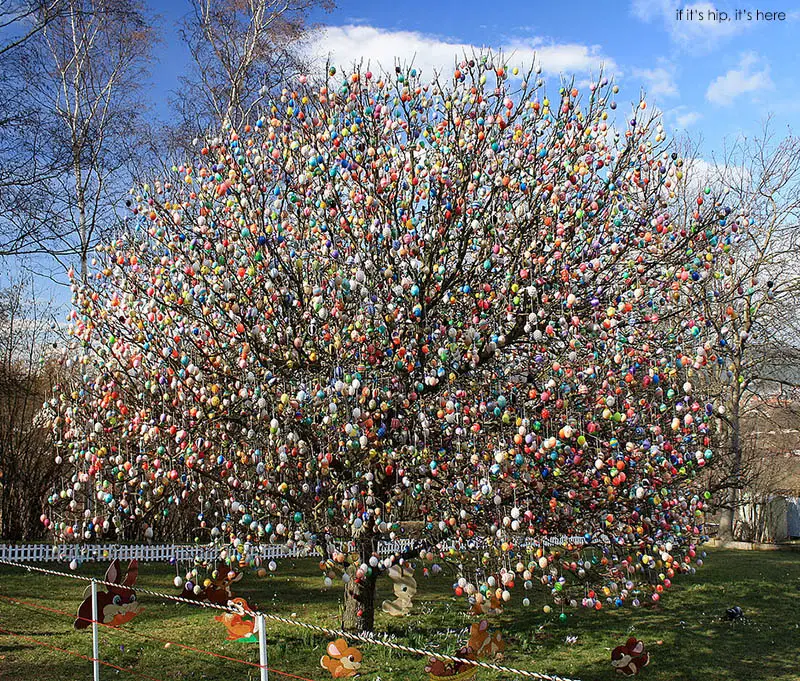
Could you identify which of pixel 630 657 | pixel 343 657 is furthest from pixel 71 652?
pixel 630 657

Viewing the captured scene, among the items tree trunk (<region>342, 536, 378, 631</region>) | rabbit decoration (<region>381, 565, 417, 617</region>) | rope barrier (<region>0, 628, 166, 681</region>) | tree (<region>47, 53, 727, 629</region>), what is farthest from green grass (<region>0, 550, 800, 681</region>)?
tree (<region>47, 53, 727, 629</region>)

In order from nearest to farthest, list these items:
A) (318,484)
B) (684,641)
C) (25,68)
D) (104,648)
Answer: (318,484), (104,648), (684,641), (25,68)

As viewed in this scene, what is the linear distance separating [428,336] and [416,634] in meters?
4.65

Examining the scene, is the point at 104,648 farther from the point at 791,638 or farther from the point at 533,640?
the point at 791,638

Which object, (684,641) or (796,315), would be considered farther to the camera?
(796,315)

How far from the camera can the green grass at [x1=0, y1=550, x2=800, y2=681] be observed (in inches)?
→ 323

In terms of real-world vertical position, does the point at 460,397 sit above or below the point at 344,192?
below

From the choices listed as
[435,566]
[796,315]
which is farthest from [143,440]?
[796,315]

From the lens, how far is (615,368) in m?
6.59

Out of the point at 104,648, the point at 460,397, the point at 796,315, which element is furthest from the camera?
the point at 796,315

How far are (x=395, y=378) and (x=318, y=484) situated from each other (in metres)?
1.29

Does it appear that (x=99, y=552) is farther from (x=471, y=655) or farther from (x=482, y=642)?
(x=471, y=655)

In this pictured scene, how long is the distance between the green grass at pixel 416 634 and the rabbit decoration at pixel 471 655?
12.5 inches

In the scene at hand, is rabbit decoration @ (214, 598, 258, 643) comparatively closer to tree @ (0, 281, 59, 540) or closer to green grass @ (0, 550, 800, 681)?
green grass @ (0, 550, 800, 681)
